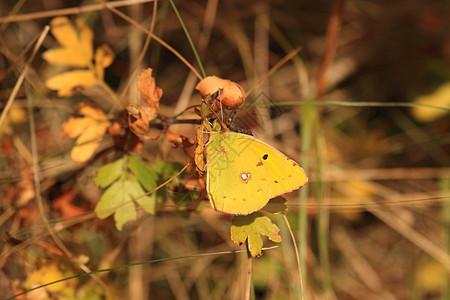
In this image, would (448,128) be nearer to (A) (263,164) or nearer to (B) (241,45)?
(B) (241,45)

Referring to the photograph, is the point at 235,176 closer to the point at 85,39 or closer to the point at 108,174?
the point at 108,174

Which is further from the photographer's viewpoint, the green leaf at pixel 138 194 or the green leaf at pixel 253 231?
the green leaf at pixel 138 194

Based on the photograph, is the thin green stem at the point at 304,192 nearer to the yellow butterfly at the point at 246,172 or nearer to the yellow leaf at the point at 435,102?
the yellow butterfly at the point at 246,172

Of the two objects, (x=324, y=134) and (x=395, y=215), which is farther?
(x=324, y=134)

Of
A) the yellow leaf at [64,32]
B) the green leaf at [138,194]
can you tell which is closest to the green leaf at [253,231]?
the green leaf at [138,194]

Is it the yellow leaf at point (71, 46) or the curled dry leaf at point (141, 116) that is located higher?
the yellow leaf at point (71, 46)

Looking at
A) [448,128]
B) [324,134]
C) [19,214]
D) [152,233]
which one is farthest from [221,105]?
[448,128]
